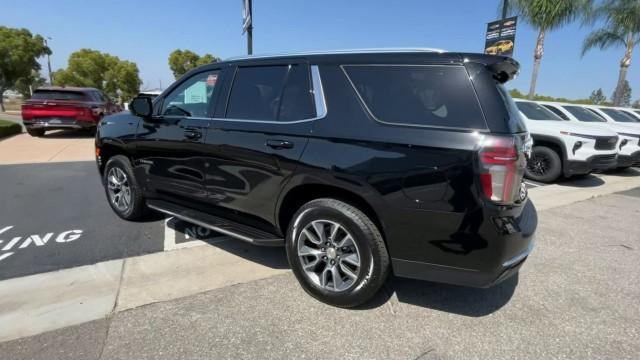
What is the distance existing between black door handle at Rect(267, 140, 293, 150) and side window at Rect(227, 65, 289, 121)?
0.71 feet

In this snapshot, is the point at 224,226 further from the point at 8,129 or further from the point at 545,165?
the point at 8,129

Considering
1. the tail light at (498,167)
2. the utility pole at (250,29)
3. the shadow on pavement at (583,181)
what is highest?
the utility pole at (250,29)

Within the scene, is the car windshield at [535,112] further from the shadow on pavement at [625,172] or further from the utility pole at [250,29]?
the utility pole at [250,29]

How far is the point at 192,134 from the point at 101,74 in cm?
4251

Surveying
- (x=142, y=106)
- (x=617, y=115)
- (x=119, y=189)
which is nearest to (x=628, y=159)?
(x=617, y=115)

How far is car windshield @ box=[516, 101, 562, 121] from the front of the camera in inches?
336

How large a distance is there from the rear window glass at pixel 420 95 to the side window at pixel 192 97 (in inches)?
61.2

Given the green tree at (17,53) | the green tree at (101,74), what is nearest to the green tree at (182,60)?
the green tree at (101,74)

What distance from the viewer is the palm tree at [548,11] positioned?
16.8 m

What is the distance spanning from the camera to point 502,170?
2203 millimetres

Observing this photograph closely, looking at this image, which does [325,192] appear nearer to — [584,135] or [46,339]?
[46,339]

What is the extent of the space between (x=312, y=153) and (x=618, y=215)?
545 cm

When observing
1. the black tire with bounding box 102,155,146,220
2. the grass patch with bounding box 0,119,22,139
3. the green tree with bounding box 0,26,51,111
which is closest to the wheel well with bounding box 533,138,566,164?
the black tire with bounding box 102,155,146,220

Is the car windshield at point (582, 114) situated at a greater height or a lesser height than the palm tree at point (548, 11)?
lesser
